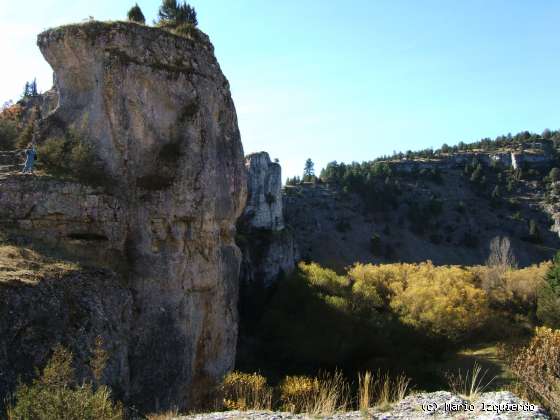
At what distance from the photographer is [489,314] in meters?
34.3

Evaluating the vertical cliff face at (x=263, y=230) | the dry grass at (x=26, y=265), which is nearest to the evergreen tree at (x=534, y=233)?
the vertical cliff face at (x=263, y=230)

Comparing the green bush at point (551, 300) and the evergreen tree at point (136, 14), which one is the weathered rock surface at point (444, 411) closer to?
the evergreen tree at point (136, 14)

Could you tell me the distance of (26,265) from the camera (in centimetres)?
1009

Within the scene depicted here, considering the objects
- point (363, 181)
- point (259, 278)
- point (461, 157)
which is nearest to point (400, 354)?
point (259, 278)

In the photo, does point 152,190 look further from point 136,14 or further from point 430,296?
point 430,296

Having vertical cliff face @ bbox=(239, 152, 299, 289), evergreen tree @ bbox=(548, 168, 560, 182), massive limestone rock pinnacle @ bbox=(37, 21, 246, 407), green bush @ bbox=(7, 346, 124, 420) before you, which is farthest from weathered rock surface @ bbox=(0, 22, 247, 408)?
evergreen tree @ bbox=(548, 168, 560, 182)

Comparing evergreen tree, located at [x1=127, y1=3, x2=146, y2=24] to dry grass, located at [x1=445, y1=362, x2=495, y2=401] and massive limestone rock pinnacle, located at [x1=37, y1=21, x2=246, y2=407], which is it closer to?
massive limestone rock pinnacle, located at [x1=37, y1=21, x2=246, y2=407]

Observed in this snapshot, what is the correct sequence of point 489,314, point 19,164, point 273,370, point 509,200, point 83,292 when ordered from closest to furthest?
point 83,292 < point 19,164 < point 273,370 < point 489,314 < point 509,200

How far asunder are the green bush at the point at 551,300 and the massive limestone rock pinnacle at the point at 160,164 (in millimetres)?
22519

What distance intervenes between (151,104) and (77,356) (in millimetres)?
8441

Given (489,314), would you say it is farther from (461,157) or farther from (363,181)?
(461,157)

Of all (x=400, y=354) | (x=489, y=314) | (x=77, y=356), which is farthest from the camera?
(x=489, y=314)

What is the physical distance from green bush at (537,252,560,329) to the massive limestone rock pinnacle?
73.9 feet

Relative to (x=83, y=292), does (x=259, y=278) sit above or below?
below
